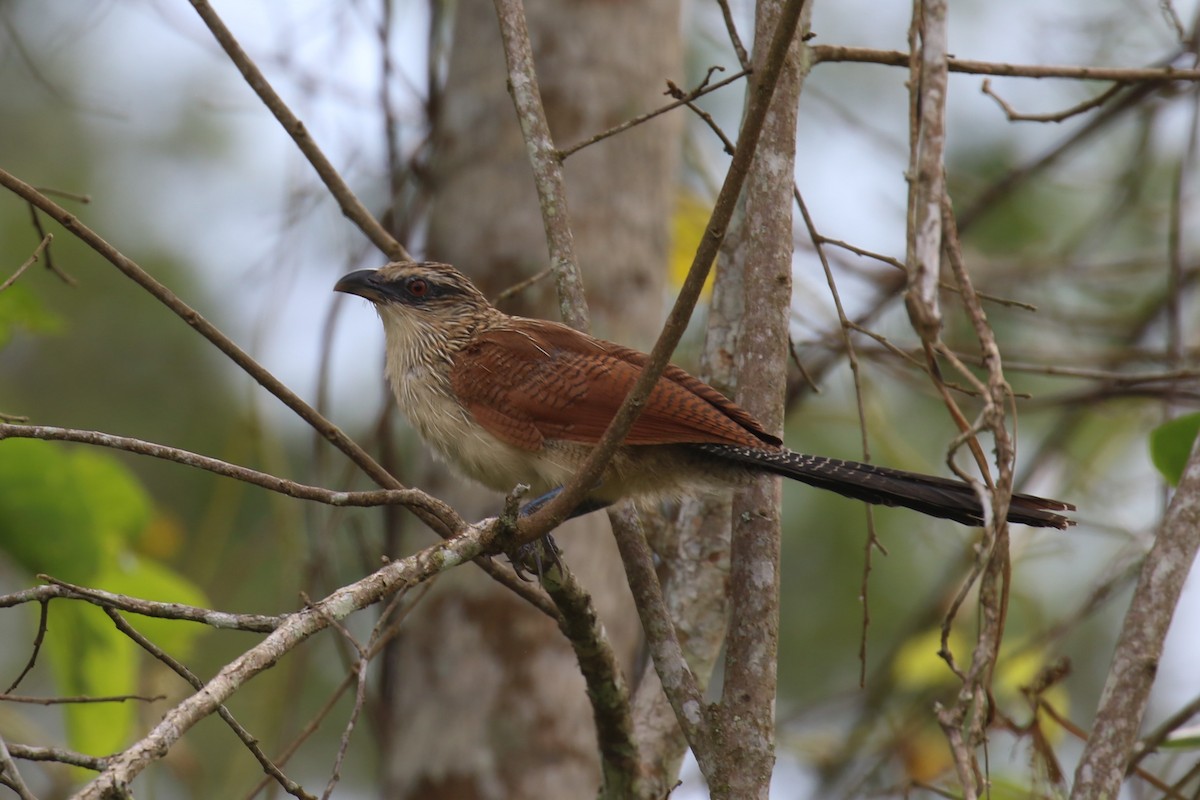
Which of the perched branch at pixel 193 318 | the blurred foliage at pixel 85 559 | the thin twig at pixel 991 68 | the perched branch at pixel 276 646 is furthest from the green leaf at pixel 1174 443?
the blurred foliage at pixel 85 559

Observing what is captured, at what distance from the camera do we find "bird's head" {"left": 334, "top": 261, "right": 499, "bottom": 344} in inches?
140

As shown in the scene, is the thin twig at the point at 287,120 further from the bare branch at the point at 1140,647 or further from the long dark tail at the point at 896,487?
the bare branch at the point at 1140,647

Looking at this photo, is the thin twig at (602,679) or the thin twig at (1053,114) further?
the thin twig at (1053,114)

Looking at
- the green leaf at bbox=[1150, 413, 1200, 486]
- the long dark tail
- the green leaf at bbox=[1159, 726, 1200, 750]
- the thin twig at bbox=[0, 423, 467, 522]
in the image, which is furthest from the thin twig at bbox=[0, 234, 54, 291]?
the green leaf at bbox=[1159, 726, 1200, 750]

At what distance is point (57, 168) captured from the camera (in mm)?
8234

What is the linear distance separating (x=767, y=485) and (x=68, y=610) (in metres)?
1.85

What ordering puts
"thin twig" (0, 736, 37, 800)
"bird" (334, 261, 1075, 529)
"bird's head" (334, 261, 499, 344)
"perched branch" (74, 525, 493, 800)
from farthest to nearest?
"bird's head" (334, 261, 499, 344)
"bird" (334, 261, 1075, 529)
"thin twig" (0, 736, 37, 800)
"perched branch" (74, 525, 493, 800)

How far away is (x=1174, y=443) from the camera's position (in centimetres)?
287

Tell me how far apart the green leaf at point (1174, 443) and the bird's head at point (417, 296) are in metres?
1.82

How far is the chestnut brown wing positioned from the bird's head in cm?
26

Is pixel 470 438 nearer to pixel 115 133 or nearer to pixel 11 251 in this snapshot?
pixel 11 251

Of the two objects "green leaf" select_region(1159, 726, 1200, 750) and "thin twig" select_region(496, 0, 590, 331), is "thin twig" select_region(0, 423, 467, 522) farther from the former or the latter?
"green leaf" select_region(1159, 726, 1200, 750)

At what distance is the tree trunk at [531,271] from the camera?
4062 mm

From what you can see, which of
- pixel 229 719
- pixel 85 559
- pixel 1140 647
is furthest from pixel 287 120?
pixel 1140 647
